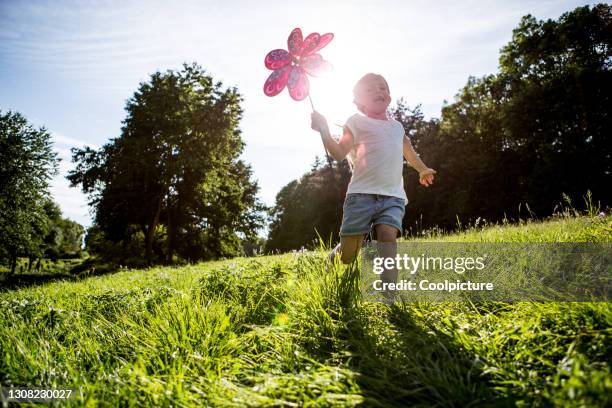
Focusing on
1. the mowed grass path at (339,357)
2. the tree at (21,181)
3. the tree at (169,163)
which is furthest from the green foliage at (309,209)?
the mowed grass path at (339,357)

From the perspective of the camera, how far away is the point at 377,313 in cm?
259

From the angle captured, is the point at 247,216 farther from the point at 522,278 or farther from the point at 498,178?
the point at 522,278

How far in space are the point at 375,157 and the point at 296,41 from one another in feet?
5.88

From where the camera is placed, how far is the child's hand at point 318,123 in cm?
336

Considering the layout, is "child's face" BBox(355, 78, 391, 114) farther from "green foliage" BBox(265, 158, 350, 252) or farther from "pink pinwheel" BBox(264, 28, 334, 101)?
"green foliage" BBox(265, 158, 350, 252)

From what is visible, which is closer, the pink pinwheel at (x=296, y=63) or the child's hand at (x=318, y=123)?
the child's hand at (x=318, y=123)

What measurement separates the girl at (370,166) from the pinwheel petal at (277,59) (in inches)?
38.2

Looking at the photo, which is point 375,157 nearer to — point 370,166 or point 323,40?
point 370,166

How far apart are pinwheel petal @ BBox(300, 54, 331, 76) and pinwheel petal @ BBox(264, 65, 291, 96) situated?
208 mm

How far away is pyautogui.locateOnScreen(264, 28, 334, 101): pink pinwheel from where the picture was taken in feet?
12.6

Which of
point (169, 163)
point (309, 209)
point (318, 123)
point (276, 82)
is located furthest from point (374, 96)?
point (309, 209)

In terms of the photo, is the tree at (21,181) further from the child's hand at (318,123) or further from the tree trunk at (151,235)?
the child's hand at (318,123)

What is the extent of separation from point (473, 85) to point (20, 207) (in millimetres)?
34666

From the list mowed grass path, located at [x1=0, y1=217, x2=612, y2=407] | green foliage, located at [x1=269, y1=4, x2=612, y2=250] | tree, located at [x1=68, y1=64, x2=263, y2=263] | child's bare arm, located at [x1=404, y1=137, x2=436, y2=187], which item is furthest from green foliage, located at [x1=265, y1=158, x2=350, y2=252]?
mowed grass path, located at [x1=0, y1=217, x2=612, y2=407]
